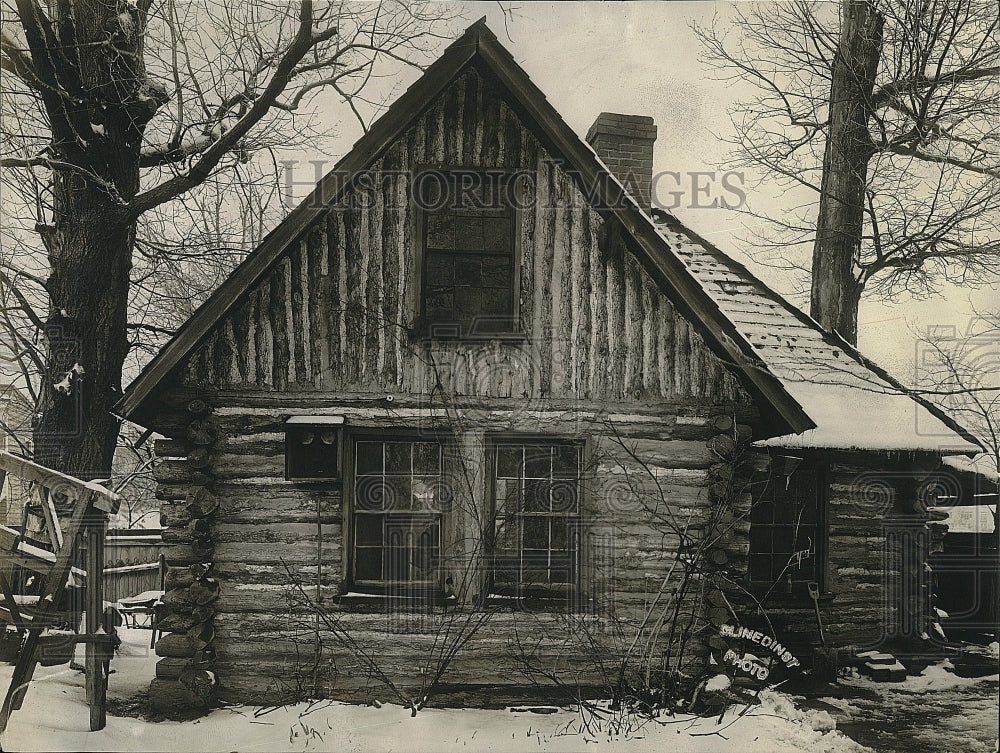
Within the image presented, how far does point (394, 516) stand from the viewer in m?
7.92

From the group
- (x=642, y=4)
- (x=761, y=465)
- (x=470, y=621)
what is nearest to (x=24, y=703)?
(x=470, y=621)

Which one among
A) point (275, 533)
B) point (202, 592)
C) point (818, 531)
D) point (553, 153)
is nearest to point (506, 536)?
point (275, 533)

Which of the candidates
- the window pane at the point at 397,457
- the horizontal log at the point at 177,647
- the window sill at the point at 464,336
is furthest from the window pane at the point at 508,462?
the horizontal log at the point at 177,647

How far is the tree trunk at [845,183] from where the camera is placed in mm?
10820

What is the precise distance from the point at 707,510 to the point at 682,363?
160 centimetres

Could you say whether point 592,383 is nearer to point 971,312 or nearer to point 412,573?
point 412,573

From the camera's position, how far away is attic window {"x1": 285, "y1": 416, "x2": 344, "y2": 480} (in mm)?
7602

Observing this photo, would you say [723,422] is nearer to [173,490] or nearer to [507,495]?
[507,495]

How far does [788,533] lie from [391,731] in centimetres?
551

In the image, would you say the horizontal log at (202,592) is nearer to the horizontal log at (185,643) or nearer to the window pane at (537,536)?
the horizontal log at (185,643)

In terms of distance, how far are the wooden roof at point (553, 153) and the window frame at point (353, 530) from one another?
1.86 m

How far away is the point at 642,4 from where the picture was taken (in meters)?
7.74

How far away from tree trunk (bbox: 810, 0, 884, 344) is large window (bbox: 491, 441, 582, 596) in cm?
584

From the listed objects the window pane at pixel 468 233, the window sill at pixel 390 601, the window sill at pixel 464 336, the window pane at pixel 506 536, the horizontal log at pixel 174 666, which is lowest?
the horizontal log at pixel 174 666
